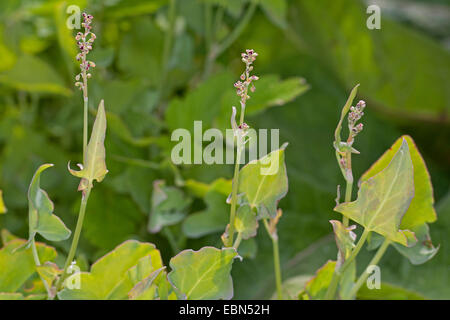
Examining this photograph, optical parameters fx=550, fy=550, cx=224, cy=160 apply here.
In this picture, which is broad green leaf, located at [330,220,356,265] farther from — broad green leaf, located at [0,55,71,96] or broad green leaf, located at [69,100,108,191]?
broad green leaf, located at [0,55,71,96]

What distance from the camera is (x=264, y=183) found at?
0.21 m

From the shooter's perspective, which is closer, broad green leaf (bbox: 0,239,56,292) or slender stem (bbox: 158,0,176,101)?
broad green leaf (bbox: 0,239,56,292)

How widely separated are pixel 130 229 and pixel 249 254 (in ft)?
0.29

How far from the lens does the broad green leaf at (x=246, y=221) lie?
0.22m

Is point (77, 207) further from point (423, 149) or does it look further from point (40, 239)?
point (423, 149)

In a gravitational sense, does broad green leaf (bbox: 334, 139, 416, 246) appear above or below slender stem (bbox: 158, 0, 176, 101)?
below

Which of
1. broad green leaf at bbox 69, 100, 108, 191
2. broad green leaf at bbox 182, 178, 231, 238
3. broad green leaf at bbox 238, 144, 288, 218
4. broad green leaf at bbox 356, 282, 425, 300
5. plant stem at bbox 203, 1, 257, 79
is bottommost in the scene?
broad green leaf at bbox 356, 282, 425, 300

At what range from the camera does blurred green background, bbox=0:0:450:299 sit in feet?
1.11

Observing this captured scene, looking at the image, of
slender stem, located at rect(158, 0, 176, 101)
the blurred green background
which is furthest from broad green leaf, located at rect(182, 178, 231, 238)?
slender stem, located at rect(158, 0, 176, 101)

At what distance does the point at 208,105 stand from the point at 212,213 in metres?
0.08

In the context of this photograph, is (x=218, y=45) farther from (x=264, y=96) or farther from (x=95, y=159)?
(x=95, y=159)

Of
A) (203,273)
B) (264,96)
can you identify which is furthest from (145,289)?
(264,96)

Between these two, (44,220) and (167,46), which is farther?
(167,46)

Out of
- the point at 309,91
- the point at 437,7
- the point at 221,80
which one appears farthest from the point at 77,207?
the point at 437,7
